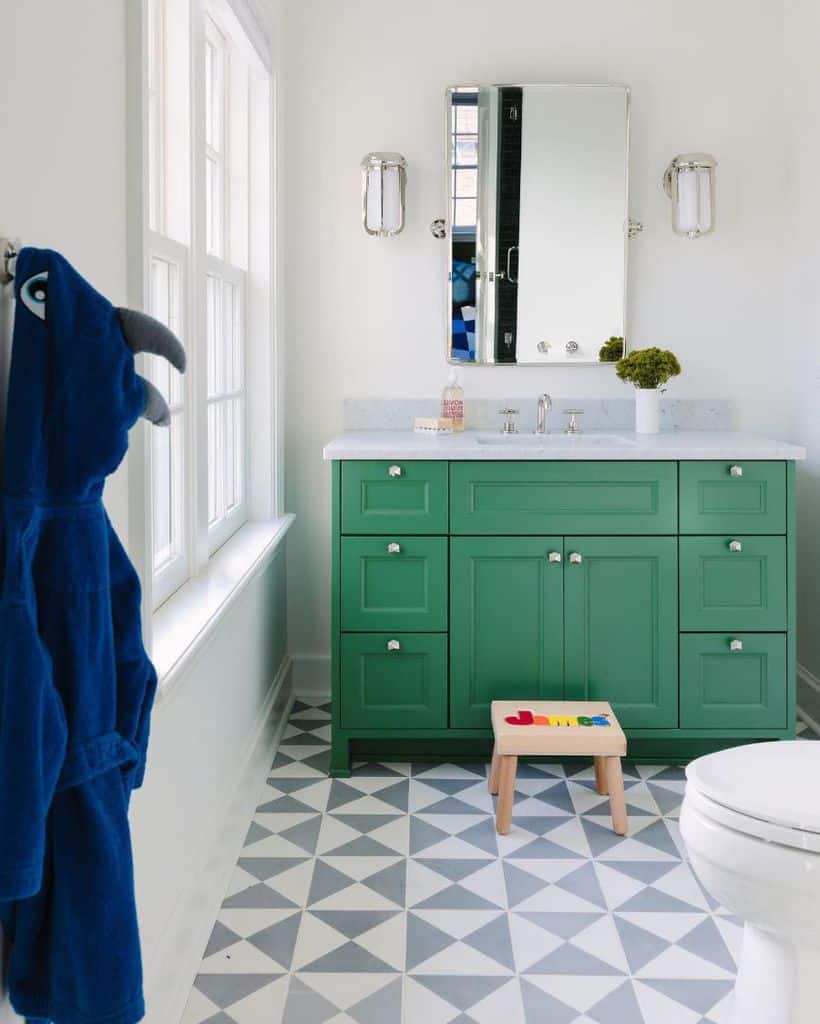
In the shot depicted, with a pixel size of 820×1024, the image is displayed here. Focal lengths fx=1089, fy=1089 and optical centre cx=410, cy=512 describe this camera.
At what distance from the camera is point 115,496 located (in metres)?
1.55

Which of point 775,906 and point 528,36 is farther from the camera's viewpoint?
point 528,36

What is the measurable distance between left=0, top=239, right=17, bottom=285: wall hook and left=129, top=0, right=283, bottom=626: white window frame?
485 mm

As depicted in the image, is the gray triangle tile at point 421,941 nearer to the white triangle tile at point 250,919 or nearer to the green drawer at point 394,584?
the white triangle tile at point 250,919

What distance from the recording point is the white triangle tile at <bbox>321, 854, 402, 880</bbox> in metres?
2.46

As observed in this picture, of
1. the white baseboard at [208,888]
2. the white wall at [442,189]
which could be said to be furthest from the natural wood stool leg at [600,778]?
the white wall at [442,189]

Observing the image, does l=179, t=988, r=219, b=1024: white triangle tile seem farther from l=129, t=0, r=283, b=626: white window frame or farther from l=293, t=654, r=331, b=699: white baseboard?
l=293, t=654, r=331, b=699: white baseboard

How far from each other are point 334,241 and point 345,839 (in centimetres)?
194

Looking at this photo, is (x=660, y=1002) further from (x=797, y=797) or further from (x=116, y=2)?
(x=116, y=2)

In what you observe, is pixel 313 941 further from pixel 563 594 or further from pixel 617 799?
pixel 563 594

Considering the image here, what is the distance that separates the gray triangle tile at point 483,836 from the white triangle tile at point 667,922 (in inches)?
16.2

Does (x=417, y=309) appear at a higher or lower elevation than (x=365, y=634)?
higher

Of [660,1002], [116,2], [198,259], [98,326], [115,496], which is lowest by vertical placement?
[660,1002]

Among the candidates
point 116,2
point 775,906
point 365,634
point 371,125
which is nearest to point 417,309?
point 371,125

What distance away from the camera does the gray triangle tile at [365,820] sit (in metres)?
2.72
